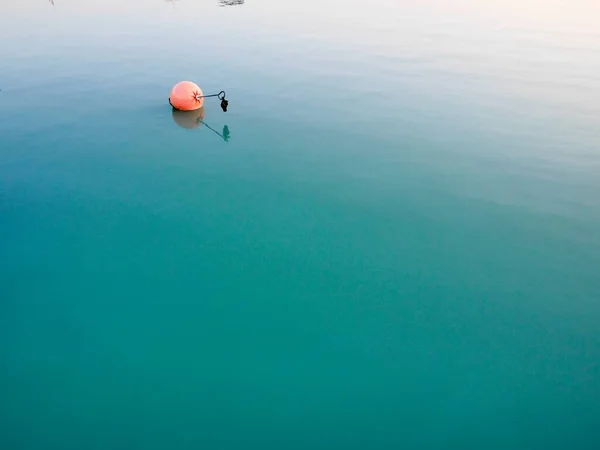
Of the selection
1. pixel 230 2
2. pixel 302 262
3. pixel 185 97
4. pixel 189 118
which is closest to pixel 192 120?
pixel 189 118

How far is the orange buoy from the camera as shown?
14.2 m

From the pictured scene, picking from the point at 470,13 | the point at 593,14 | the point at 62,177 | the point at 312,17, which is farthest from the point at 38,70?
the point at 593,14

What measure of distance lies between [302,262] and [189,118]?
27.2 ft

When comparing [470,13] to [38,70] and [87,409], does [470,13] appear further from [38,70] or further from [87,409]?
[87,409]

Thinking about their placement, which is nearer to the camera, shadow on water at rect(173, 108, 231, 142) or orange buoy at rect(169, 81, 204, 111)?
A: shadow on water at rect(173, 108, 231, 142)

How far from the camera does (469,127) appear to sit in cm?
1354

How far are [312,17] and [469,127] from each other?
1819 cm

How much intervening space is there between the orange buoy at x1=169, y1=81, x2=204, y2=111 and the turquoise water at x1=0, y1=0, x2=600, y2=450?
457 millimetres

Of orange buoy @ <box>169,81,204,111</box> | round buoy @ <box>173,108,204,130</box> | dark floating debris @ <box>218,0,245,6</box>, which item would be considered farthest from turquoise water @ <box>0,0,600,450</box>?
dark floating debris @ <box>218,0,245,6</box>

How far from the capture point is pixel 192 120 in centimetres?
1441

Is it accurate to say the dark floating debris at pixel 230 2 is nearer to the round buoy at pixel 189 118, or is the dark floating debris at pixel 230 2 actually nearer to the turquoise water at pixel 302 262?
the turquoise water at pixel 302 262

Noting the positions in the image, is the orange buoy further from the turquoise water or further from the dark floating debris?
the dark floating debris

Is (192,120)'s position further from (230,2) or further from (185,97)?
(230,2)

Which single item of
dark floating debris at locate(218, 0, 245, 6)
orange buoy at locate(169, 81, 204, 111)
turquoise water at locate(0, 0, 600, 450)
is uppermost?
dark floating debris at locate(218, 0, 245, 6)
